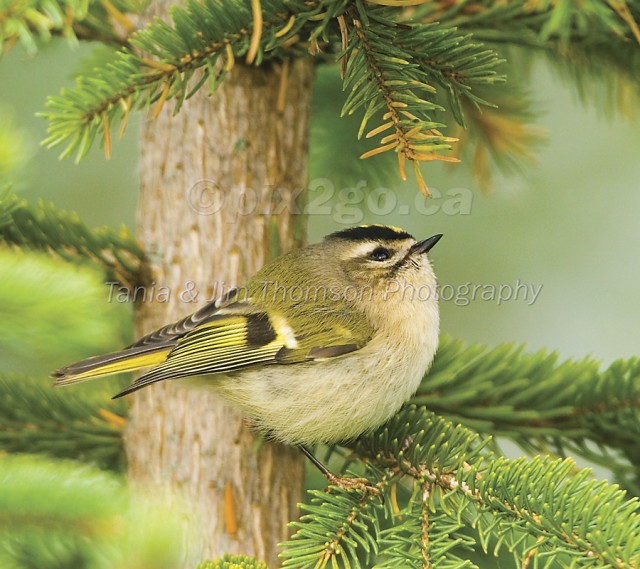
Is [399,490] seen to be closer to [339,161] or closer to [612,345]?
[339,161]

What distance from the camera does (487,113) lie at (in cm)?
215

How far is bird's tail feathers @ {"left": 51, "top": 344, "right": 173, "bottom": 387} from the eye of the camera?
1632 millimetres

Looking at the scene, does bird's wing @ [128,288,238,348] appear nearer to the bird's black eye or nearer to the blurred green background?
the bird's black eye

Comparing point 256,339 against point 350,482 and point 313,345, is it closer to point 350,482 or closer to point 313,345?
point 313,345

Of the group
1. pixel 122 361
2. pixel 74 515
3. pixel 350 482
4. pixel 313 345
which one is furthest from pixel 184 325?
pixel 74 515

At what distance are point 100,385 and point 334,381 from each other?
0.65 m

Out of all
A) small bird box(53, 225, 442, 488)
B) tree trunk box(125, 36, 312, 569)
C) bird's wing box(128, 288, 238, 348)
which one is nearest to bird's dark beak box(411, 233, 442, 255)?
small bird box(53, 225, 442, 488)

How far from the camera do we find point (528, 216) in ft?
11.6

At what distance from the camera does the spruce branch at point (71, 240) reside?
1543mm

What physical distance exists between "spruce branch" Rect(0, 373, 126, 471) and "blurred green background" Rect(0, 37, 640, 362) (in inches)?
69.0

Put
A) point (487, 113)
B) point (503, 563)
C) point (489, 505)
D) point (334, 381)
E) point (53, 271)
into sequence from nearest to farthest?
1. point (489, 505)
2. point (53, 271)
3. point (503, 563)
4. point (334, 381)
5. point (487, 113)

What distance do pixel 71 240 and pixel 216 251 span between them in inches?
12.5

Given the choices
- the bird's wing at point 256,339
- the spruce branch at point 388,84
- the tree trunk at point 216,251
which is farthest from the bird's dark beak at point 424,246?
the spruce branch at point 388,84

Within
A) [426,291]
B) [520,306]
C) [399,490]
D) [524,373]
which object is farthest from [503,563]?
[520,306]
